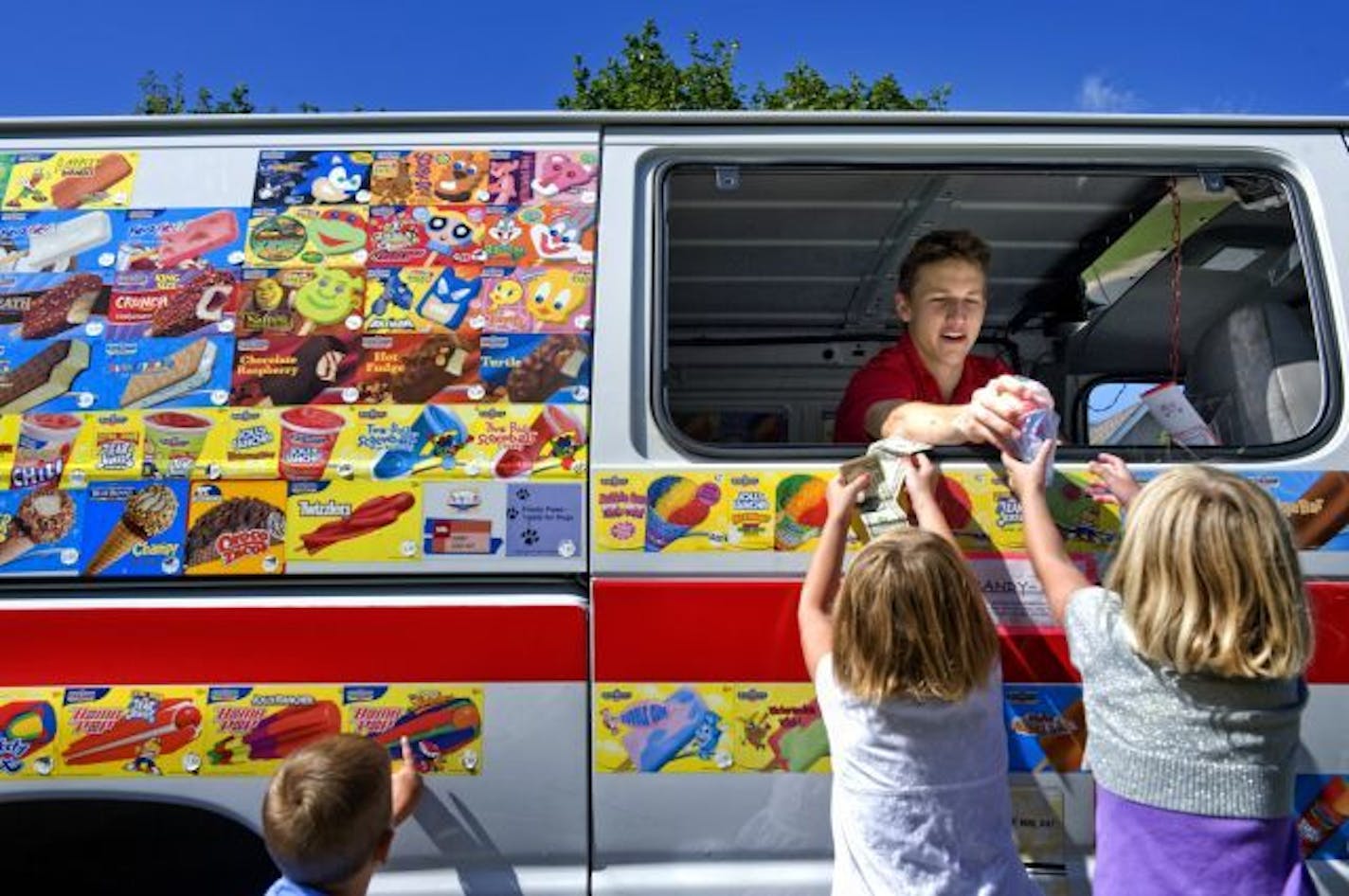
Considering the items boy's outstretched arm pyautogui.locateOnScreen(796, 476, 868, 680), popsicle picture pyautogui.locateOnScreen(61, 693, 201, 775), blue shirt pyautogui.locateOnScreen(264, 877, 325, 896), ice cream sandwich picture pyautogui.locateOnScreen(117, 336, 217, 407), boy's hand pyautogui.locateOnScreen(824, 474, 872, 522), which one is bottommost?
blue shirt pyautogui.locateOnScreen(264, 877, 325, 896)

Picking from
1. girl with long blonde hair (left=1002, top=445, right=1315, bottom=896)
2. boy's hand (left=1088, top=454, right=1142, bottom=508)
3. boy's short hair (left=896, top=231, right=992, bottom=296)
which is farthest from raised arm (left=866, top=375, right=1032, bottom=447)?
boy's short hair (left=896, top=231, right=992, bottom=296)

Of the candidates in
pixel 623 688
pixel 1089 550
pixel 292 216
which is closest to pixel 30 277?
pixel 292 216

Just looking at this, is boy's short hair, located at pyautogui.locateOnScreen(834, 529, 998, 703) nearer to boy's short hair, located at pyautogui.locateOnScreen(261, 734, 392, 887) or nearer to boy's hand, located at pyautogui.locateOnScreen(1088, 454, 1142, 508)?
boy's hand, located at pyautogui.locateOnScreen(1088, 454, 1142, 508)

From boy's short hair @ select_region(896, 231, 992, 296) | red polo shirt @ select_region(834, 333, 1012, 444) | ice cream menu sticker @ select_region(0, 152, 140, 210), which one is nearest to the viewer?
ice cream menu sticker @ select_region(0, 152, 140, 210)

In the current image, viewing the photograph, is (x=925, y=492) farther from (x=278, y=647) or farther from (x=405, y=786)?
(x=278, y=647)

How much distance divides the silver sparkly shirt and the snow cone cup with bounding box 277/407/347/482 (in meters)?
1.60

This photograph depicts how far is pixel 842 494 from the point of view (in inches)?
83.1

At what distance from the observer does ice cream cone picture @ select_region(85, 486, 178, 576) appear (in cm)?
214

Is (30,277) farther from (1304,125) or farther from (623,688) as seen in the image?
(1304,125)

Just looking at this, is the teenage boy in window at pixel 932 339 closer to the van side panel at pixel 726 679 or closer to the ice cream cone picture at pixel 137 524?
the van side panel at pixel 726 679

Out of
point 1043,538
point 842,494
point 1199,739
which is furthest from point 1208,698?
point 842,494

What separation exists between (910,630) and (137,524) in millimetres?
1579

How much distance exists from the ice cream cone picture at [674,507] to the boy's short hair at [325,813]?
0.70 m

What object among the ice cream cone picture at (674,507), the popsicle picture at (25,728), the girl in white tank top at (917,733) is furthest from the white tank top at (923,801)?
the popsicle picture at (25,728)
